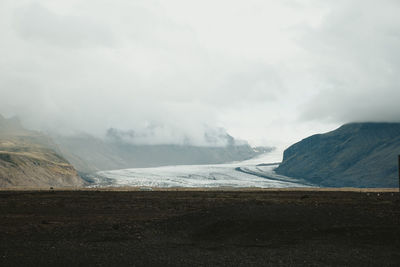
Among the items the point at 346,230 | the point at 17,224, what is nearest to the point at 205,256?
the point at 346,230

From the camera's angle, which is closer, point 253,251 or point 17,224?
point 253,251

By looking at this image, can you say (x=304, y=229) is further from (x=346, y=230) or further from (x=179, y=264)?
(x=179, y=264)

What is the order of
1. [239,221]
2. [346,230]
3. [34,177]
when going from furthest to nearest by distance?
[34,177], [239,221], [346,230]

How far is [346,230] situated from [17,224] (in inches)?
1014

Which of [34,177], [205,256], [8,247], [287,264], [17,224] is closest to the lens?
[287,264]

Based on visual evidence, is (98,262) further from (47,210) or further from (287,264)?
(47,210)

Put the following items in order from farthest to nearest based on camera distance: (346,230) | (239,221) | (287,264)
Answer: (239,221) < (346,230) < (287,264)

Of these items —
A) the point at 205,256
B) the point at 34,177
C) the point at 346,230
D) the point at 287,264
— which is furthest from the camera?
the point at 34,177

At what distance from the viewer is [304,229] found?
24828mm

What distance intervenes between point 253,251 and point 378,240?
326 inches

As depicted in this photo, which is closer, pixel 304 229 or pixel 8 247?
pixel 8 247

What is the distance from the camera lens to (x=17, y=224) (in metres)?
29.8

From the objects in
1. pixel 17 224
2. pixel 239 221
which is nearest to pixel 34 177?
pixel 17 224

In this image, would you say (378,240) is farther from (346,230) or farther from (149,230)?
(149,230)
